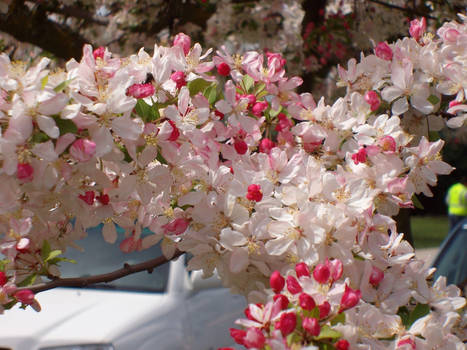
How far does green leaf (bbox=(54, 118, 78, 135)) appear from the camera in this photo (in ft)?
4.35

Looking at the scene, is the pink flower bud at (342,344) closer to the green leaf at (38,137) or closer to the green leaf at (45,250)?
the green leaf at (38,137)

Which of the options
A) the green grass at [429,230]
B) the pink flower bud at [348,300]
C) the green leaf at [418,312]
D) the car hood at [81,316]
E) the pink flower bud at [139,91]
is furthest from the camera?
the green grass at [429,230]

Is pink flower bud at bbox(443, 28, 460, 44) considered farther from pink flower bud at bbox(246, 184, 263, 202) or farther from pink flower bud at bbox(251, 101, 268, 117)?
pink flower bud at bbox(246, 184, 263, 202)

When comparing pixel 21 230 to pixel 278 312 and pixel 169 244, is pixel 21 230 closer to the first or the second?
pixel 169 244

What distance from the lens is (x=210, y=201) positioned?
1608mm

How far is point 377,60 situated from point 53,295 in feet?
9.59

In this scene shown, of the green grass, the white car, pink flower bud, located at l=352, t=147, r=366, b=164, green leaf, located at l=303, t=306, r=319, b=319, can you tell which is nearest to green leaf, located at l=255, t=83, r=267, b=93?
pink flower bud, located at l=352, t=147, r=366, b=164

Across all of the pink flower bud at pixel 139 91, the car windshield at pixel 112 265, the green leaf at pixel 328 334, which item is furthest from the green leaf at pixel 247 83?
the car windshield at pixel 112 265

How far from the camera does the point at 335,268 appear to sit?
54.5 inches

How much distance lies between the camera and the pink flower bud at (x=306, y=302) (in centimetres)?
126

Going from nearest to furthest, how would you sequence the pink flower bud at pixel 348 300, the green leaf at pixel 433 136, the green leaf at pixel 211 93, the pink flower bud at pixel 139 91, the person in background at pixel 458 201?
the pink flower bud at pixel 348 300
the pink flower bud at pixel 139 91
the green leaf at pixel 211 93
the green leaf at pixel 433 136
the person in background at pixel 458 201

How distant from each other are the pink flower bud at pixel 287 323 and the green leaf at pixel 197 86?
71 cm

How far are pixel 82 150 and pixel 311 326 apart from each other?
21.0 inches

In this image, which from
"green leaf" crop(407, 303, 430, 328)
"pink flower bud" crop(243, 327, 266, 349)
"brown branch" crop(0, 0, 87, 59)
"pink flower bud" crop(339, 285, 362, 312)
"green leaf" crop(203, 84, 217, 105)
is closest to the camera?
"pink flower bud" crop(243, 327, 266, 349)
